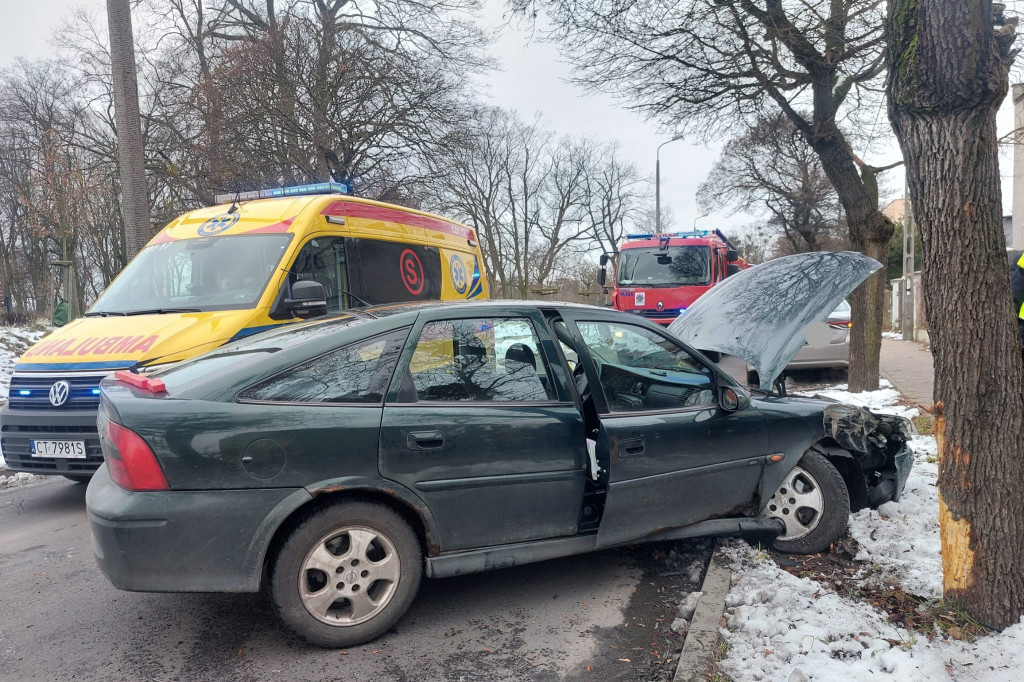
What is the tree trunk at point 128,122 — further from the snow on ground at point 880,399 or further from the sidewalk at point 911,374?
the sidewalk at point 911,374

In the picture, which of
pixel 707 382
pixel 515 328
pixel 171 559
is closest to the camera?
pixel 171 559

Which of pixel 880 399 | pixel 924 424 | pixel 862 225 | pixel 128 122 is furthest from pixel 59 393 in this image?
pixel 880 399

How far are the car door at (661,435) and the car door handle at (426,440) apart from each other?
0.89 metres

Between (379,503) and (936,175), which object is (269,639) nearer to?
(379,503)

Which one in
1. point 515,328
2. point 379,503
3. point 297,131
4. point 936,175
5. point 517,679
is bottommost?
point 517,679

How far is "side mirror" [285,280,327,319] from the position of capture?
5570 mm

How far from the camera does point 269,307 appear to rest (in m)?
5.66

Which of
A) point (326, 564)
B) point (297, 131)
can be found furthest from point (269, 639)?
point (297, 131)

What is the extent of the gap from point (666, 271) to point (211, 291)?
1115cm

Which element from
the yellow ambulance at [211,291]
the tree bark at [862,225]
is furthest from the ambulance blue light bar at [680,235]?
the yellow ambulance at [211,291]

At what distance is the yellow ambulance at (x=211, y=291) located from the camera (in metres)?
5.08

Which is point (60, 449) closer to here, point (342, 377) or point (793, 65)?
point (342, 377)

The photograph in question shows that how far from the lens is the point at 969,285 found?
311 cm

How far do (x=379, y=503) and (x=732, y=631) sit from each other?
174 cm
